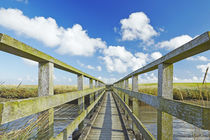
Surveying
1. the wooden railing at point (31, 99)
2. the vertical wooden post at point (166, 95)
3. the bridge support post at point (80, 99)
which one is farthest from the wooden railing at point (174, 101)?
the bridge support post at point (80, 99)

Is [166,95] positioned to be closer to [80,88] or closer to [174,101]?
[174,101]

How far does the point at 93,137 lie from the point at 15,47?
A: 283 centimetres

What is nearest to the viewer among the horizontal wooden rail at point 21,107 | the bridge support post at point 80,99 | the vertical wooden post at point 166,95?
the horizontal wooden rail at point 21,107

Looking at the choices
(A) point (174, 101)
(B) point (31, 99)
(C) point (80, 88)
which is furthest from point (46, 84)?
(C) point (80, 88)

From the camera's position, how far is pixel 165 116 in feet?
4.17

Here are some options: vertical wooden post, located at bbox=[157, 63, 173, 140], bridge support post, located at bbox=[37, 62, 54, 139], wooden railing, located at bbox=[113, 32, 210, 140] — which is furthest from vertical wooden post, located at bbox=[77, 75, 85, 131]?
vertical wooden post, located at bbox=[157, 63, 173, 140]

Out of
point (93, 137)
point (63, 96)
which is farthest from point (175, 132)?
point (63, 96)

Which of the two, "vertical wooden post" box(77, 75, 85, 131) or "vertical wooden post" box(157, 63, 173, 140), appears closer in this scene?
"vertical wooden post" box(157, 63, 173, 140)

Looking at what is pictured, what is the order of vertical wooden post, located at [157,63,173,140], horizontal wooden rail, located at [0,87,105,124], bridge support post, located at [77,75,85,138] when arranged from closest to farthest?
horizontal wooden rail, located at [0,87,105,124] < vertical wooden post, located at [157,63,173,140] < bridge support post, located at [77,75,85,138]

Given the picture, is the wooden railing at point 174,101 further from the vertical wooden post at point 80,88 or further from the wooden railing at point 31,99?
the vertical wooden post at point 80,88

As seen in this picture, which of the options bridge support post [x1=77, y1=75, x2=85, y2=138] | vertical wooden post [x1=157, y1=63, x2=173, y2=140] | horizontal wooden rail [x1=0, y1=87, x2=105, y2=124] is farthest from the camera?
bridge support post [x1=77, y1=75, x2=85, y2=138]

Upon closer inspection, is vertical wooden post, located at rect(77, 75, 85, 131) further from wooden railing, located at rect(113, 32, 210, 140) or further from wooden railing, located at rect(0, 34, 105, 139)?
wooden railing, located at rect(113, 32, 210, 140)

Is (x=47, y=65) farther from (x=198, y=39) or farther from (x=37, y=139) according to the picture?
(x=198, y=39)

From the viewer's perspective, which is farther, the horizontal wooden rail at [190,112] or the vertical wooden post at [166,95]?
the vertical wooden post at [166,95]
